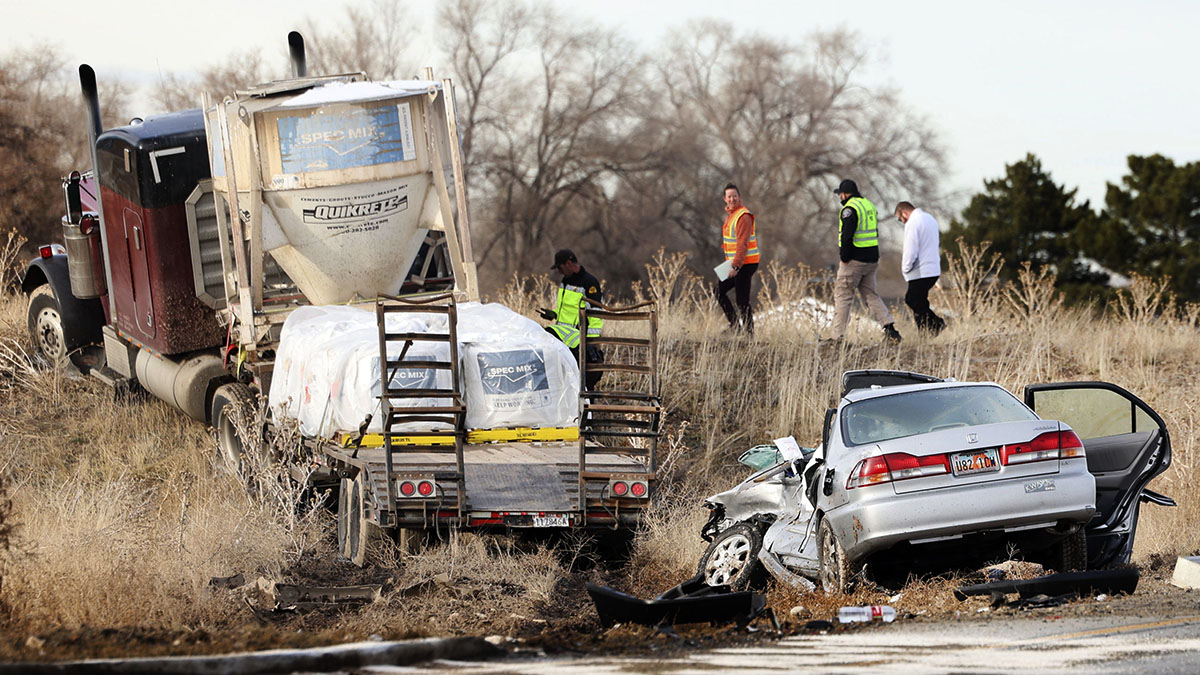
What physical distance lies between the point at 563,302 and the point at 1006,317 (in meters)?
7.86

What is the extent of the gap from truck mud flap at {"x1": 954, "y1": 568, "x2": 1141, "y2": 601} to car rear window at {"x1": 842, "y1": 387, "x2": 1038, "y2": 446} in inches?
38.3

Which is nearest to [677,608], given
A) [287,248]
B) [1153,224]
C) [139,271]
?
[287,248]

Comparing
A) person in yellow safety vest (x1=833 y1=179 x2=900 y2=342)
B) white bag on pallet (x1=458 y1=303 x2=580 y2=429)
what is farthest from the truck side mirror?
person in yellow safety vest (x1=833 y1=179 x2=900 y2=342)

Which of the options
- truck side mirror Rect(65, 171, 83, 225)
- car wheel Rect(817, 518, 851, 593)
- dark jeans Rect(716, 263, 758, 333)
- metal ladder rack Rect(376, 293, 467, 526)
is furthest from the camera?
dark jeans Rect(716, 263, 758, 333)

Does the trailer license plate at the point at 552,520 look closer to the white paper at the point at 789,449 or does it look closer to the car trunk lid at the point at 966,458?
the white paper at the point at 789,449

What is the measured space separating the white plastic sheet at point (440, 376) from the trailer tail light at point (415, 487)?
3.83 ft

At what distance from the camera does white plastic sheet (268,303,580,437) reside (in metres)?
10.3

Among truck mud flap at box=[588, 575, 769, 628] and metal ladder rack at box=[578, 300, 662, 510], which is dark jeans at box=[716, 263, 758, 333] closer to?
metal ladder rack at box=[578, 300, 662, 510]

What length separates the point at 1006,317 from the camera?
18.0 m

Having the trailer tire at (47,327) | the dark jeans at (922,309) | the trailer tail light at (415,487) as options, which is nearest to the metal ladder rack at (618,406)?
the trailer tail light at (415,487)

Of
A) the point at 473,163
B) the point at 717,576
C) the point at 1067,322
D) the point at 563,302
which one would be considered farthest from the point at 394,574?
the point at 473,163

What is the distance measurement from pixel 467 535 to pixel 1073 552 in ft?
13.1

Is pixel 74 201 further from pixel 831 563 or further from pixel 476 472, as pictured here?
pixel 831 563

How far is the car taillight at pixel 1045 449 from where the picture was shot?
8.06 meters
